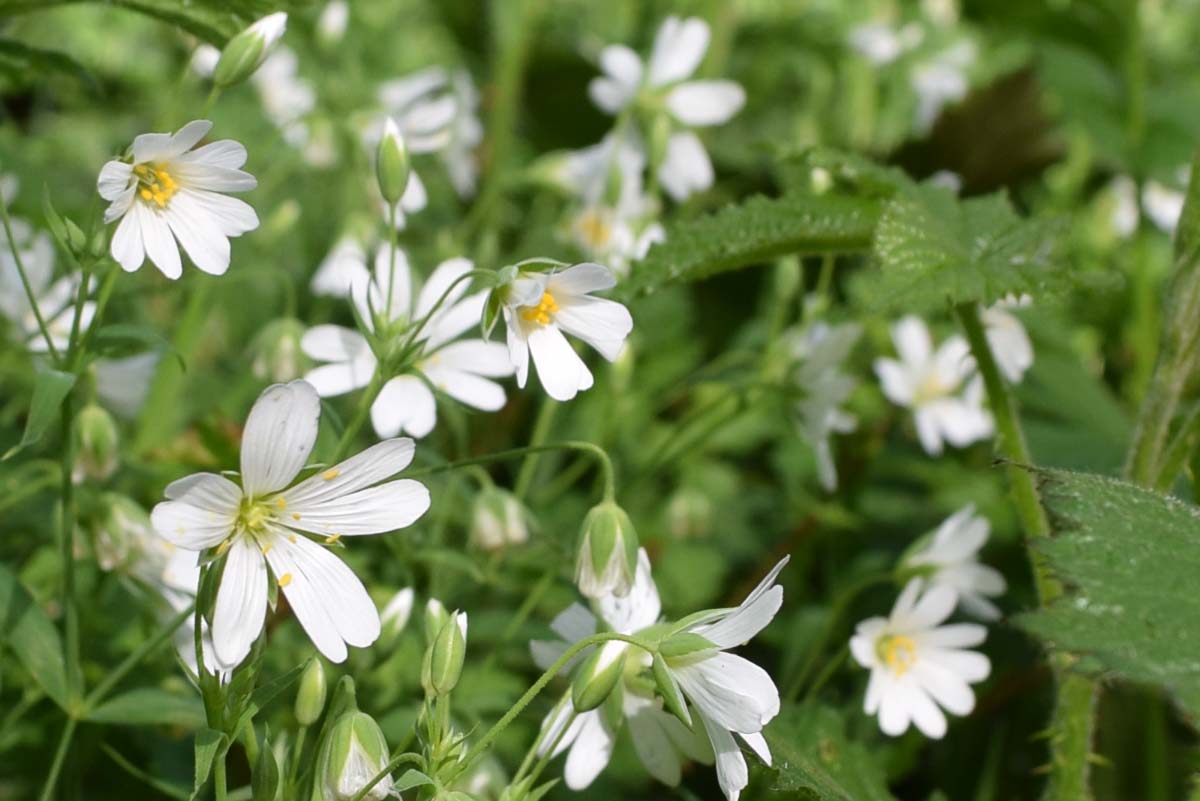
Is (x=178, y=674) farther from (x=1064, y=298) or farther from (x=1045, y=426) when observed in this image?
(x=1045, y=426)

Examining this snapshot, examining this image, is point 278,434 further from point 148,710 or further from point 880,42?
point 880,42

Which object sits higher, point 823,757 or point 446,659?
point 446,659

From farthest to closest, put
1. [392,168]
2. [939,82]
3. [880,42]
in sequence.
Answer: [939,82], [880,42], [392,168]

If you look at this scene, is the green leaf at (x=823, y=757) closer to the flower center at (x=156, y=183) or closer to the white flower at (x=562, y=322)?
the white flower at (x=562, y=322)

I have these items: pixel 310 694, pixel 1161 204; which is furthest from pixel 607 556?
pixel 1161 204

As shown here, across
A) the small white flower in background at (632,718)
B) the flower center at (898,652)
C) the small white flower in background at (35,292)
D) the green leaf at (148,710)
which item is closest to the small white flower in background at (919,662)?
the flower center at (898,652)

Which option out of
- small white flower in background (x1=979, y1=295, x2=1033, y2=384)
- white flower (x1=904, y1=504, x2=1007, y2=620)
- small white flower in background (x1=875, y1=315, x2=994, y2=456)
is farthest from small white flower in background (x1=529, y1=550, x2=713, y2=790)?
small white flower in background (x1=875, y1=315, x2=994, y2=456)

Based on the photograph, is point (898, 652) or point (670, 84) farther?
point (670, 84)

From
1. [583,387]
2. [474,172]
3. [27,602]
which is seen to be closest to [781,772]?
[583,387]
